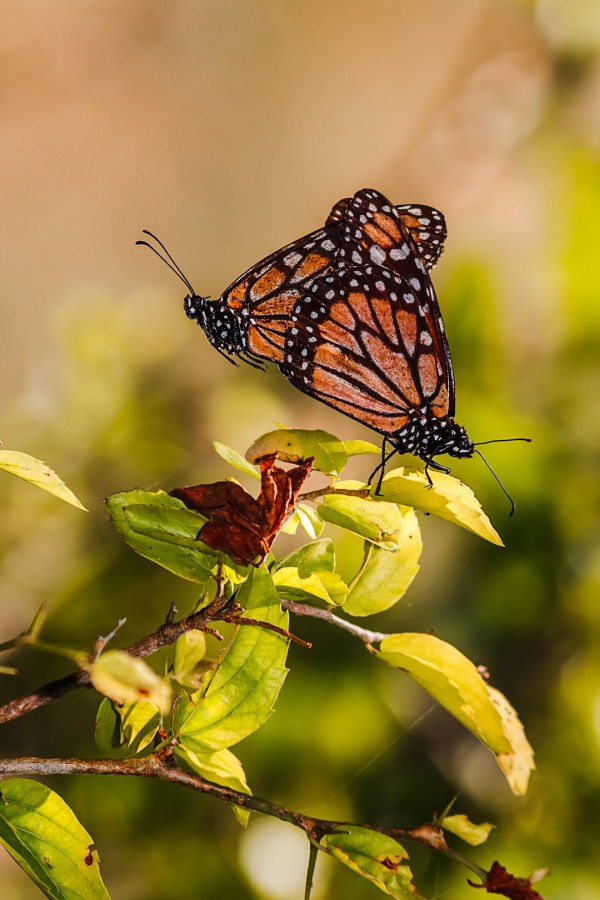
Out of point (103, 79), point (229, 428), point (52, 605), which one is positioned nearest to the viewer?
point (52, 605)

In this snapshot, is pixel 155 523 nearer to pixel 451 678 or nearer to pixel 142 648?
pixel 142 648

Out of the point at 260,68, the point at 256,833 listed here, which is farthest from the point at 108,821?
the point at 260,68

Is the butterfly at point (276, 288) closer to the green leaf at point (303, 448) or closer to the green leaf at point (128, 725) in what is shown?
the green leaf at point (303, 448)

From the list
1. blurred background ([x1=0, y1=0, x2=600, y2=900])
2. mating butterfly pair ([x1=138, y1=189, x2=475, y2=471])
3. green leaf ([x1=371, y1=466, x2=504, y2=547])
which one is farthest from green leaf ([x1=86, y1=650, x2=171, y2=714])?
blurred background ([x1=0, y1=0, x2=600, y2=900])

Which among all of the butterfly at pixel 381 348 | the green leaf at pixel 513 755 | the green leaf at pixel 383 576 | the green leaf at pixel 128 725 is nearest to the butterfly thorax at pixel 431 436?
the butterfly at pixel 381 348

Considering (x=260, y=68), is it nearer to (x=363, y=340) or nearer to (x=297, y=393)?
(x=297, y=393)

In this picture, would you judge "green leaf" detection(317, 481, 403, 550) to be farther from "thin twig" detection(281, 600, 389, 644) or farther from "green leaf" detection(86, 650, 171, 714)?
"green leaf" detection(86, 650, 171, 714)
